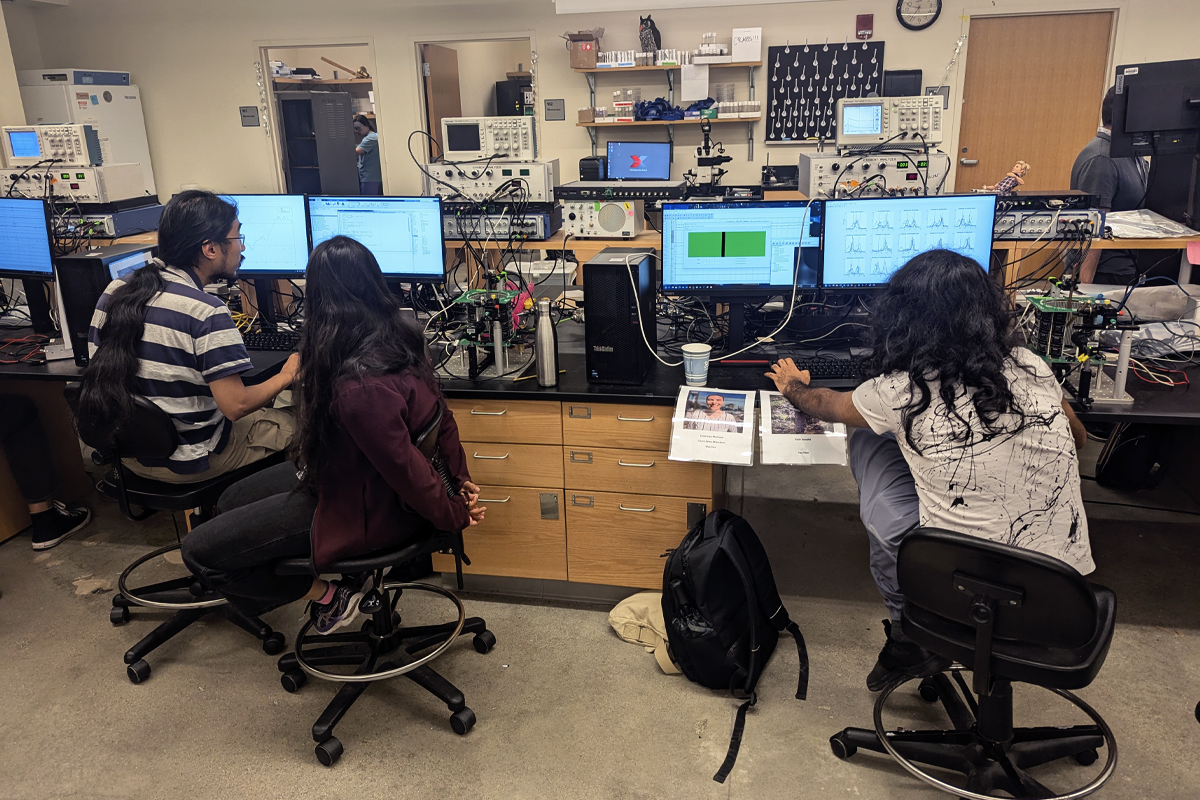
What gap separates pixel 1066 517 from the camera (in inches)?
64.6

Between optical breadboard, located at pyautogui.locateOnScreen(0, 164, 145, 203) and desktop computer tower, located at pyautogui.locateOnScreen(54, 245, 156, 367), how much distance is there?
1.66 meters

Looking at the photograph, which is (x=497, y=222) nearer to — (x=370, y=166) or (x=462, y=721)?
(x=462, y=721)

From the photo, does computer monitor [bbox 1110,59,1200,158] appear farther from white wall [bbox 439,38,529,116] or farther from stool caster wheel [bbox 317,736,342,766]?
white wall [bbox 439,38,529,116]

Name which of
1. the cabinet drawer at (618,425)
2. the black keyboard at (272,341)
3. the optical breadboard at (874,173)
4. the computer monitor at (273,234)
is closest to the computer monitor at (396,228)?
the computer monitor at (273,234)

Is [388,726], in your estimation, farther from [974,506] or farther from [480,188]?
[480,188]

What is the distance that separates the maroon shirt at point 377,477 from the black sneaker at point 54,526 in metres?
1.78

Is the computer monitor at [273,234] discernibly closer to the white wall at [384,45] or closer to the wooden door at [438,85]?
the wooden door at [438,85]

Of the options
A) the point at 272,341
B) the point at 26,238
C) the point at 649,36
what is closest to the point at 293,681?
the point at 272,341

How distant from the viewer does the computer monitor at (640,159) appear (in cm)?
545

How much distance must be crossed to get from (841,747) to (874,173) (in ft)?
8.33

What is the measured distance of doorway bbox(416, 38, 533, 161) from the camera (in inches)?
248

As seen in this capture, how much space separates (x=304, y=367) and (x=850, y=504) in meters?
2.17

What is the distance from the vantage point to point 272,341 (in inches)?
109

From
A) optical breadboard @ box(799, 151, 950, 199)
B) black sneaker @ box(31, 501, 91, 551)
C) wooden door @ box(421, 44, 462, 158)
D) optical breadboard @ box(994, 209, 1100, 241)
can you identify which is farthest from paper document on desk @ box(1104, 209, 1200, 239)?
wooden door @ box(421, 44, 462, 158)
